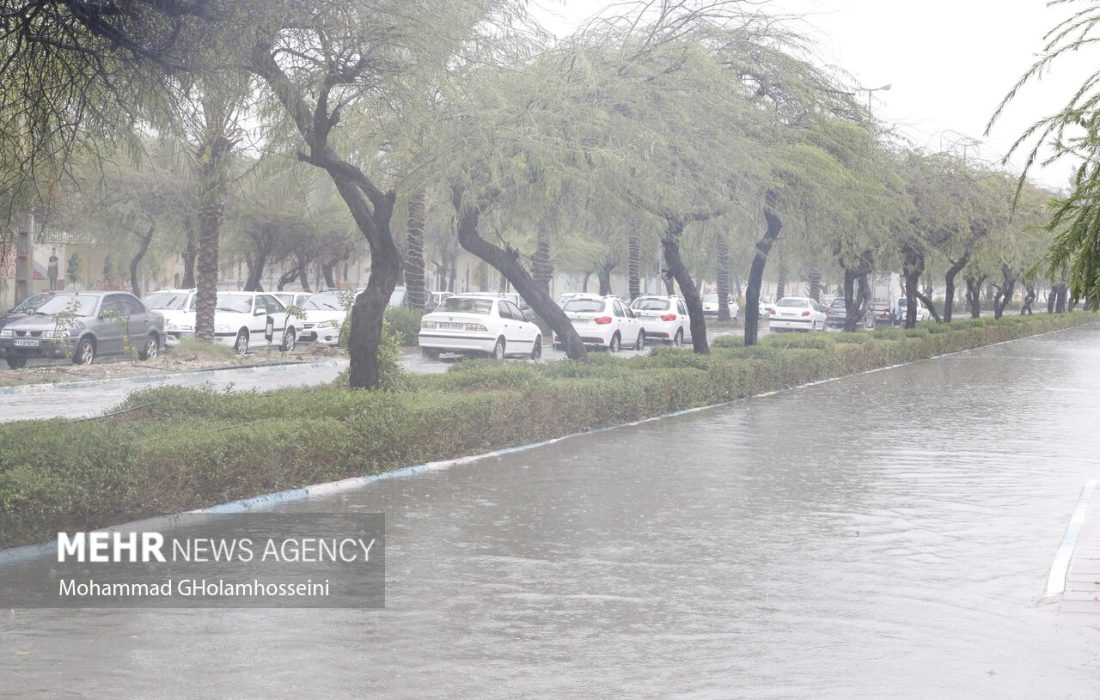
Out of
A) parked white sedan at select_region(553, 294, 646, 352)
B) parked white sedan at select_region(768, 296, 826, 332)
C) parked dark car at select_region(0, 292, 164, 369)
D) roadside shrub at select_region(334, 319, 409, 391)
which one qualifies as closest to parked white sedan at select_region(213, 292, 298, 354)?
parked dark car at select_region(0, 292, 164, 369)

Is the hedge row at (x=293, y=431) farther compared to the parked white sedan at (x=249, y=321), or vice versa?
the parked white sedan at (x=249, y=321)

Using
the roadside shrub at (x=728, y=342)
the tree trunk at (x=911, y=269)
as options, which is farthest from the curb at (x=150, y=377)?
the tree trunk at (x=911, y=269)

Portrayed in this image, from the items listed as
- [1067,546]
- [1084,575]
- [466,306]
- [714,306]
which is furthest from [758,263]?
[714,306]

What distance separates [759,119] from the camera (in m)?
23.4

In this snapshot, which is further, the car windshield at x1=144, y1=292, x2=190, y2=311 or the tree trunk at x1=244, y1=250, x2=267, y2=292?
the tree trunk at x1=244, y1=250, x2=267, y2=292

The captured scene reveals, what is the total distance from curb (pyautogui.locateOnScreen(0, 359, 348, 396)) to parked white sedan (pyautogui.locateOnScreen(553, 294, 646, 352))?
10428mm

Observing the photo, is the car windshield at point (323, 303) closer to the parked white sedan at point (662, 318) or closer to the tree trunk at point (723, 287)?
the parked white sedan at point (662, 318)

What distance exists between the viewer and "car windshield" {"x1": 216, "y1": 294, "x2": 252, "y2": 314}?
33656 mm

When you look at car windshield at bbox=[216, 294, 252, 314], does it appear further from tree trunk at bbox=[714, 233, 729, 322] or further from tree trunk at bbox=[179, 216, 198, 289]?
tree trunk at bbox=[714, 233, 729, 322]

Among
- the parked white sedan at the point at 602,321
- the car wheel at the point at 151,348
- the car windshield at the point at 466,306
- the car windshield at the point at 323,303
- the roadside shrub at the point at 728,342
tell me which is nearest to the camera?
the car wheel at the point at 151,348

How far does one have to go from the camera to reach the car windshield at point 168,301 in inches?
1351

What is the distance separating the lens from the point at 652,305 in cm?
4434

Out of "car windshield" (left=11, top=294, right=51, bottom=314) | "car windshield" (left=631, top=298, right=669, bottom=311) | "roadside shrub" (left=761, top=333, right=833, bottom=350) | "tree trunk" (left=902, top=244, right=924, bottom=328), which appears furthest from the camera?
"car windshield" (left=631, top=298, right=669, bottom=311)

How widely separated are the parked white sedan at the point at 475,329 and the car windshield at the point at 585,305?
6.57 metres
